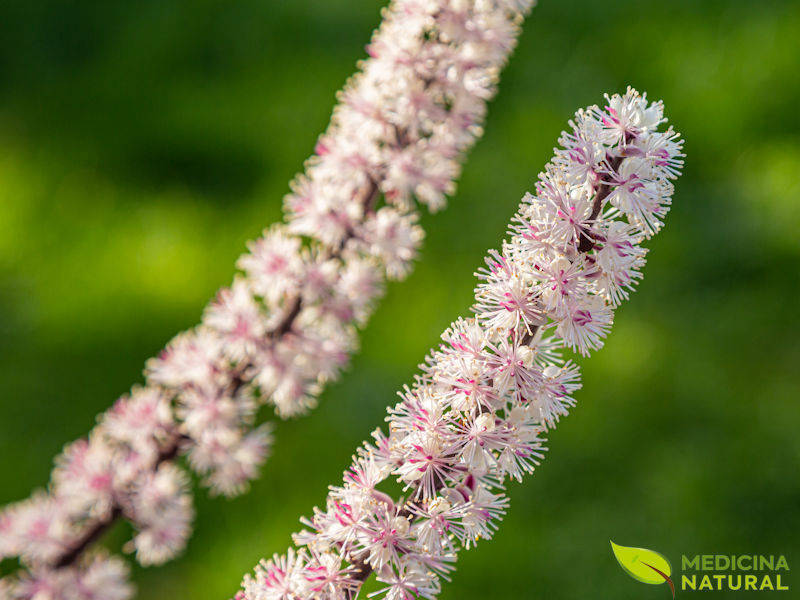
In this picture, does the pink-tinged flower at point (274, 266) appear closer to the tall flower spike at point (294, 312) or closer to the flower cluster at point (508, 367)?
the tall flower spike at point (294, 312)

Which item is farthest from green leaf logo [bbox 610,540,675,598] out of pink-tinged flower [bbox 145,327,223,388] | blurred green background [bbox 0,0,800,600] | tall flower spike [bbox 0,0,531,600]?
blurred green background [bbox 0,0,800,600]

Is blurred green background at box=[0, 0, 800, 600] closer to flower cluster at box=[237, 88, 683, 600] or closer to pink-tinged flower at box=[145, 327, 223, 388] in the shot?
pink-tinged flower at box=[145, 327, 223, 388]

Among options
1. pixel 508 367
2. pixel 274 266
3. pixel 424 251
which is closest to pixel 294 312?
pixel 274 266

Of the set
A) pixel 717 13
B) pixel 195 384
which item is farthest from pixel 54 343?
pixel 717 13

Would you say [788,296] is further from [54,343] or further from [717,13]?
[54,343]

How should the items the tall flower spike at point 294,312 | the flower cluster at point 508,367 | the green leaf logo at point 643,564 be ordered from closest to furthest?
the flower cluster at point 508,367
the green leaf logo at point 643,564
the tall flower spike at point 294,312

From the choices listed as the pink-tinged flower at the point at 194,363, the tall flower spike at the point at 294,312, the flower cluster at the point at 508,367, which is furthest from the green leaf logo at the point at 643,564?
the pink-tinged flower at the point at 194,363

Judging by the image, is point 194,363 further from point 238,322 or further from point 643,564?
point 643,564
